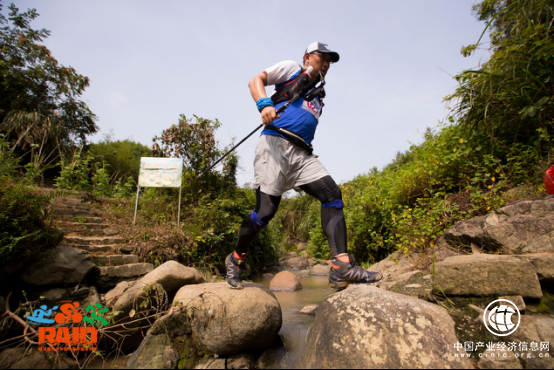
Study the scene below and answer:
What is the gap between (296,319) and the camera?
292cm

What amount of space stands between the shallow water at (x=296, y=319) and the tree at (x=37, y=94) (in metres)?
12.9

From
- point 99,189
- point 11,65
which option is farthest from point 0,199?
point 11,65

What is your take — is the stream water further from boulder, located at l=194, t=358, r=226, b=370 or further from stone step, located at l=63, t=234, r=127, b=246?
stone step, located at l=63, t=234, r=127, b=246

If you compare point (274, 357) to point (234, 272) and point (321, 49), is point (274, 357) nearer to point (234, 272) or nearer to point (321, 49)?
point (234, 272)

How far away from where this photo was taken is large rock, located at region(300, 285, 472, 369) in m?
1.37

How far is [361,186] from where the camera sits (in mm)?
6109

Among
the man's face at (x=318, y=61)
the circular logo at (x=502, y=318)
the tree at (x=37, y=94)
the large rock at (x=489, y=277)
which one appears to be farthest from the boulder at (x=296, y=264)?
the tree at (x=37, y=94)

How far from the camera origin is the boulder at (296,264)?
8.02 m

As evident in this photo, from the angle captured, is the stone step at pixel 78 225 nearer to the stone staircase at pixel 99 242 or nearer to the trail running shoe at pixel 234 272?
the stone staircase at pixel 99 242

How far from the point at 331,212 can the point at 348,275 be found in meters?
0.48

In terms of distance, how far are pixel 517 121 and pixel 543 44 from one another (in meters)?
0.81

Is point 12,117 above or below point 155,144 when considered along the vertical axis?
above

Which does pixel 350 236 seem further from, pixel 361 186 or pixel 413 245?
pixel 413 245

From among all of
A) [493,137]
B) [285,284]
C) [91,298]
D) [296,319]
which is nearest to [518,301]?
[296,319]
